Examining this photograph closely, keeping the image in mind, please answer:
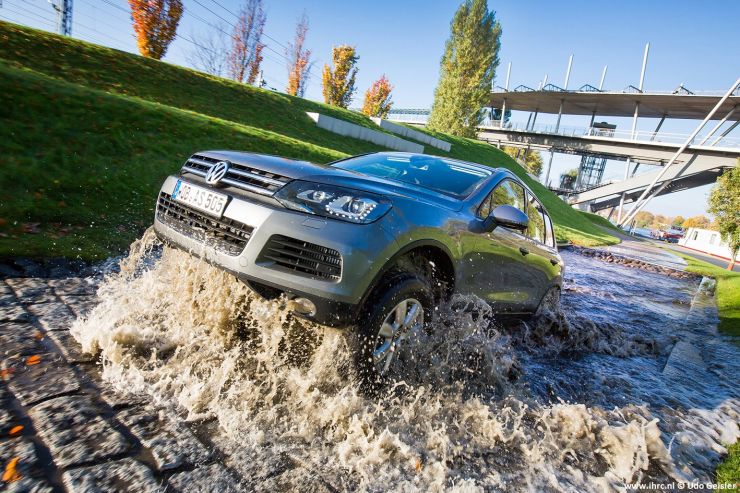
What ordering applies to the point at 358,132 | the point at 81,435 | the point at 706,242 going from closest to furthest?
the point at 81,435, the point at 358,132, the point at 706,242

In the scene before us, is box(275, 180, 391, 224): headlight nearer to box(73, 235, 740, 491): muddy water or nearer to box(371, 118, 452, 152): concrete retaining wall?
box(73, 235, 740, 491): muddy water

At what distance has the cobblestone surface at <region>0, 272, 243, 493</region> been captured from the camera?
1833 millimetres

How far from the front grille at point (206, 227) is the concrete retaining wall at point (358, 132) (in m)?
16.6

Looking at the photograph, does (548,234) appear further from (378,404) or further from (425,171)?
(378,404)

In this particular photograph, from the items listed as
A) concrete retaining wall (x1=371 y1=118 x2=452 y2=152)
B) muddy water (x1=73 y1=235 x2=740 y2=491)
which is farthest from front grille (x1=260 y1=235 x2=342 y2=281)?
concrete retaining wall (x1=371 y1=118 x2=452 y2=152)

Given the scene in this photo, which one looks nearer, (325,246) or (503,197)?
(325,246)

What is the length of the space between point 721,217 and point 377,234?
2617cm

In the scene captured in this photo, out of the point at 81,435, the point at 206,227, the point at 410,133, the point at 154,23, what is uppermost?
the point at 154,23

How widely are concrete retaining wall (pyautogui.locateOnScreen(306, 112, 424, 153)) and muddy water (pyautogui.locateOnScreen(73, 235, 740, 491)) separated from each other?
1588cm

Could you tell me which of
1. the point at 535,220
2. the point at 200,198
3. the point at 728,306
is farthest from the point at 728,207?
the point at 200,198

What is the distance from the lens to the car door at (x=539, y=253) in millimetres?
4500

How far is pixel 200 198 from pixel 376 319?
4.41 feet

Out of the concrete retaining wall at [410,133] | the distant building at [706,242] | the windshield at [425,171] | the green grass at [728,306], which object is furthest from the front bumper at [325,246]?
the distant building at [706,242]

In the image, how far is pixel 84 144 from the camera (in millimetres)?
6871
